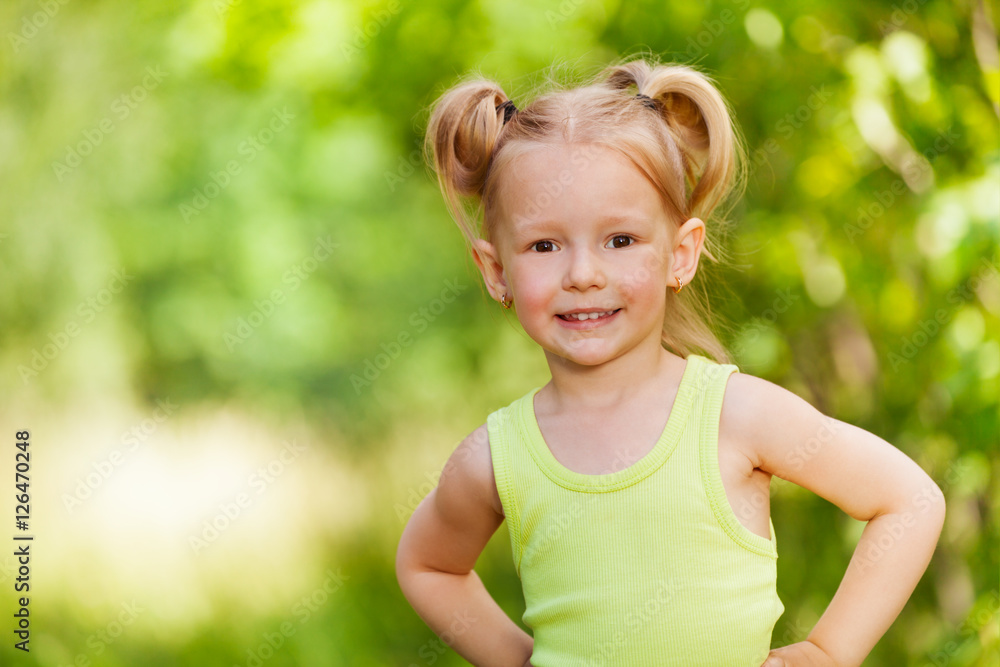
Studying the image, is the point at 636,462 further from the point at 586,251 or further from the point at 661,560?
the point at 586,251

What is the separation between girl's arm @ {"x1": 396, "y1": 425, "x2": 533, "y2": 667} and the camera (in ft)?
4.64

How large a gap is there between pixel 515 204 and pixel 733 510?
479mm

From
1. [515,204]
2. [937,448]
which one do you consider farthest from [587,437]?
[937,448]

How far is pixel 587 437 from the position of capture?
4.16 feet

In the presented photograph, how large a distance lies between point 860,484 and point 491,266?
57 cm
